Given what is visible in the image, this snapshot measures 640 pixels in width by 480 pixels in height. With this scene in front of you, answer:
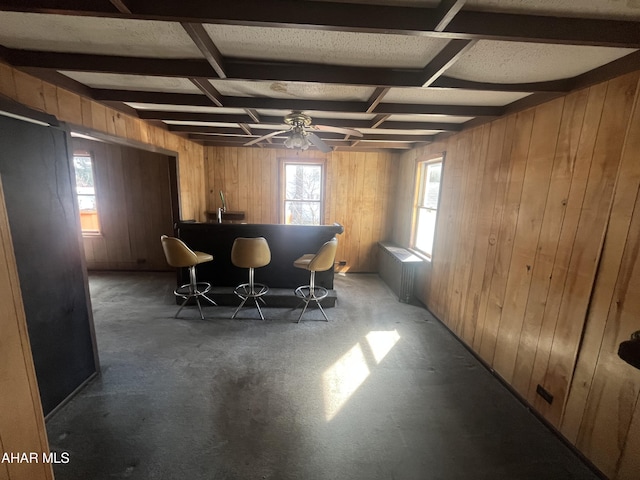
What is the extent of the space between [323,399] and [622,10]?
257 centimetres

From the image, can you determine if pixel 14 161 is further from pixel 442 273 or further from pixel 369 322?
pixel 442 273

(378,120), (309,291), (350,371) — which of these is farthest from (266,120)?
(350,371)

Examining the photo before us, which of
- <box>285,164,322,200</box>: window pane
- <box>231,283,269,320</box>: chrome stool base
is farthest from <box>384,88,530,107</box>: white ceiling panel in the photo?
<box>285,164,322,200</box>: window pane

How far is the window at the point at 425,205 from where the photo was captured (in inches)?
150

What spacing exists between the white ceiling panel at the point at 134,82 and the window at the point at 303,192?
285 centimetres

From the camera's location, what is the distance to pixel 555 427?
5.72 ft

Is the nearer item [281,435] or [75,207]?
[281,435]

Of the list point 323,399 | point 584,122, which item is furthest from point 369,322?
point 584,122

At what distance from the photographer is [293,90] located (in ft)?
6.68

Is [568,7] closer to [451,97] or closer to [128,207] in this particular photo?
[451,97]

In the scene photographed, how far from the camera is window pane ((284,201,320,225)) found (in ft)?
16.6

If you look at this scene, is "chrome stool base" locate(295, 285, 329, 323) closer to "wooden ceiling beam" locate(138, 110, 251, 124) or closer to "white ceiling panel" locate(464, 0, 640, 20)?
"wooden ceiling beam" locate(138, 110, 251, 124)

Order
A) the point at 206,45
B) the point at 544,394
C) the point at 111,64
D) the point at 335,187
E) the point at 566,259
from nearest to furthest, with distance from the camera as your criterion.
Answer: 1. the point at 206,45
2. the point at 111,64
3. the point at 566,259
4. the point at 544,394
5. the point at 335,187

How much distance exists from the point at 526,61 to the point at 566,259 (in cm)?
120
